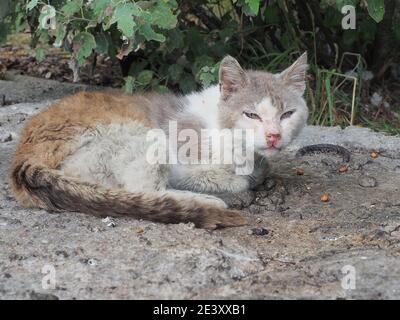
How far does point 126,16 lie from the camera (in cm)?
435

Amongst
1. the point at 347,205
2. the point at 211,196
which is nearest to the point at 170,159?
the point at 211,196

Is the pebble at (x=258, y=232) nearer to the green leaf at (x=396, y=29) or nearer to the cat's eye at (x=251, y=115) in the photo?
the cat's eye at (x=251, y=115)

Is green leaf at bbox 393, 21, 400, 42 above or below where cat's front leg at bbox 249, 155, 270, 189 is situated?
above

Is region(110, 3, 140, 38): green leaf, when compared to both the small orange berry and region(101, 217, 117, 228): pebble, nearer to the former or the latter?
region(101, 217, 117, 228): pebble

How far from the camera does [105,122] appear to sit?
455 cm

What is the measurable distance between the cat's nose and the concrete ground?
1.59 feet

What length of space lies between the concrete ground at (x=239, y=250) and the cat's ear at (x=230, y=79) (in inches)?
29.1

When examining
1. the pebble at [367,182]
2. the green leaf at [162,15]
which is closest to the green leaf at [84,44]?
the green leaf at [162,15]

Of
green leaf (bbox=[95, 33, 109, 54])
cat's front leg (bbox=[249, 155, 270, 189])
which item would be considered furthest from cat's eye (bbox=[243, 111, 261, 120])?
green leaf (bbox=[95, 33, 109, 54])

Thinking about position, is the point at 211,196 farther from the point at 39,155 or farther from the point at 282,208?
the point at 39,155

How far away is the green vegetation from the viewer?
6.68 m

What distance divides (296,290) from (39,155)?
6.21ft

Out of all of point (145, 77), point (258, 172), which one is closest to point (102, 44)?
point (145, 77)

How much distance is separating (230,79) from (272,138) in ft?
1.93
